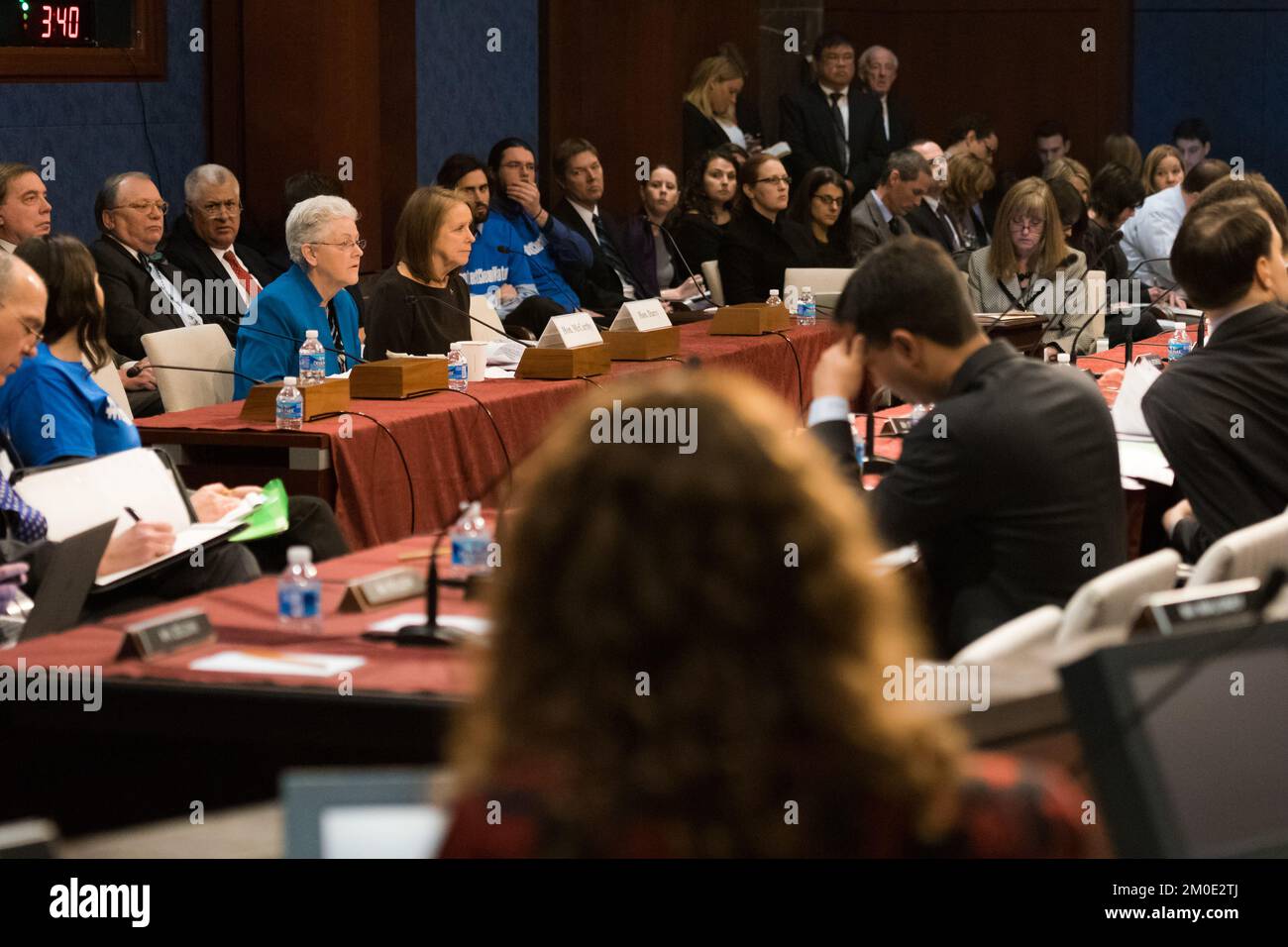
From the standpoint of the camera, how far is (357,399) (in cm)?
492

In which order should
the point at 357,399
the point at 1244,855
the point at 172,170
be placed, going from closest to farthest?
the point at 1244,855 → the point at 357,399 → the point at 172,170

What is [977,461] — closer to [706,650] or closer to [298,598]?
[298,598]

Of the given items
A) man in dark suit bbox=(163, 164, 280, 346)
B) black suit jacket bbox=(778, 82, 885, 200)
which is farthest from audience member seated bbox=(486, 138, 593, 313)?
black suit jacket bbox=(778, 82, 885, 200)

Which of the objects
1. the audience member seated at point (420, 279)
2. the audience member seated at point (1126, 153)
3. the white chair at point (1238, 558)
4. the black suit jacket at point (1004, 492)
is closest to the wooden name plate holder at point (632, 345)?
the audience member seated at point (420, 279)

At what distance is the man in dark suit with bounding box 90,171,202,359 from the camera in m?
5.90

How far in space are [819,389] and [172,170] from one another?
503cm

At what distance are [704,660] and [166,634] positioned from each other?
1648 millimetres

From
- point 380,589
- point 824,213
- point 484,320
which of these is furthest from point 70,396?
point 824,213

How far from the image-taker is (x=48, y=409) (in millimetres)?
3795

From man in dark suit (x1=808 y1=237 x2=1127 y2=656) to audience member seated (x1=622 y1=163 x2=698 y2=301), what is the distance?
5.39m

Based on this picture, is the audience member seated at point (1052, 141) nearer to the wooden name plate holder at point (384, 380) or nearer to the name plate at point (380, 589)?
the wooden name plate holder at point (384, 380)

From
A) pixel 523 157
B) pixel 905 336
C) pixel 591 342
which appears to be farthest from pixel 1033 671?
pixel 523 157

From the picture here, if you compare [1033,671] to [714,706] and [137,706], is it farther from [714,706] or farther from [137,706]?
[137,706]

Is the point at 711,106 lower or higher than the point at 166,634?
higher
